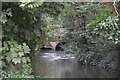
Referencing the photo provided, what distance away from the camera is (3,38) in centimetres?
239

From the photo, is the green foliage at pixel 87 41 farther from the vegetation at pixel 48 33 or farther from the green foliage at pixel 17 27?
the green foliage at pixel 17 27

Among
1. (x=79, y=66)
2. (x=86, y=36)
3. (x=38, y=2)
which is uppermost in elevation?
(x=38, y=2)

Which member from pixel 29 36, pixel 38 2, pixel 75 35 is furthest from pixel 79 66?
pixel 38 2

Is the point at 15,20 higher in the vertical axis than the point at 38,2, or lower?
lower

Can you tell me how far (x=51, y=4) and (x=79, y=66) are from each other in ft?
21.5

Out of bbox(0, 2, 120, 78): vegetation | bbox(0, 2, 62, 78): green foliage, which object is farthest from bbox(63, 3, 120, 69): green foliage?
bbox(0, 2, 62, 78): green foliage

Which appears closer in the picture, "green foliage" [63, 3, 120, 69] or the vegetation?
the vegetation

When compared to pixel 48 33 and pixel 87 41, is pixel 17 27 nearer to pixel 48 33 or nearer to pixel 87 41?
pixel 48 33

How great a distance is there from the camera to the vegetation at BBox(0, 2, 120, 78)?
2268 millimetres

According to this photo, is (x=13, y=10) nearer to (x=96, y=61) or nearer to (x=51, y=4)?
(x=51, y=4)

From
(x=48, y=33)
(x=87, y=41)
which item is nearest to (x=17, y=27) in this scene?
(x=48, y=33)

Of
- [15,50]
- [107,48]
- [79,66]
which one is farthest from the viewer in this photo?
[79,66]

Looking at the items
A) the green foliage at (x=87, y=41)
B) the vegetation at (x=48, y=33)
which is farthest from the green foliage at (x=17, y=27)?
the green foliage at (x=87, y=41)

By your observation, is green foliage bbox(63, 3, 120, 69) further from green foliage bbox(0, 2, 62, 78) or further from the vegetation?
green foliage bbox(0, 2, 62, 78)
